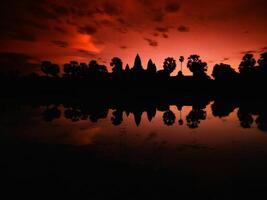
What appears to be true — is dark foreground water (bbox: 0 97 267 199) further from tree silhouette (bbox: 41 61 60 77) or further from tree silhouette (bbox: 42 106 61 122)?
tree silhouette (bbox: 41 61 60 77)

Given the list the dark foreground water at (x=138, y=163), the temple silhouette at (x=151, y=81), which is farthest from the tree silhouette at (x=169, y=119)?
the temple silhouette at (x=151, y=81)

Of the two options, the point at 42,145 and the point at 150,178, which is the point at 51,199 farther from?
the point at 42,145

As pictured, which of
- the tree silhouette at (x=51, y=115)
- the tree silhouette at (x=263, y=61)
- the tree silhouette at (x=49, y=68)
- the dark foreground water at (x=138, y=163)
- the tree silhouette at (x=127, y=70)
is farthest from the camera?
the tree silhouette at (x=49, y=68)

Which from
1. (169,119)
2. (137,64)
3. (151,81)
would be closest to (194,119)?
(169,119)

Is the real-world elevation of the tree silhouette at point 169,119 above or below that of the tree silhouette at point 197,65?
below

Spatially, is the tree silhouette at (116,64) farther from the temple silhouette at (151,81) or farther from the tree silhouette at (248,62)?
the tree silhouette at (248,62)

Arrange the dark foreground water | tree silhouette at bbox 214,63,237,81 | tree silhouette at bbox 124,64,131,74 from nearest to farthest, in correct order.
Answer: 1. the dark foreground water
2. tree silhouette at bbox 214,63,237,81
3. tree silhouette at bbox 124,64,131,74

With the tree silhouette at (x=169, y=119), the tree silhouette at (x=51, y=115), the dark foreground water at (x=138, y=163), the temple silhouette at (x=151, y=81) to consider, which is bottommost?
the dark foreground water at (x=138, y=163)

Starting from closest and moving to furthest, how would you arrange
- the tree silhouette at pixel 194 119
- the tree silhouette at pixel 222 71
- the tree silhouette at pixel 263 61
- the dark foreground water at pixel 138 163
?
the dark foreground water at pixel 138 163, the tree silhouette at pixel 194 119, the tree silhouette at pixel 263 61, the tree silhouette at pixel 222 71

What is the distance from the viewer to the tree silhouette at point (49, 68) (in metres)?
125

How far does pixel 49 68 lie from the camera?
12569 centimetres

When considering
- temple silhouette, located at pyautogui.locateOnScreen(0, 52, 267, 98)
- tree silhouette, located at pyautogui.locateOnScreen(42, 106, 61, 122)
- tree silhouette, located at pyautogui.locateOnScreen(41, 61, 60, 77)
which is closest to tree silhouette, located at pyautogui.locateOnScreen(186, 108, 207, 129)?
tree silhouette, located at pyautogui.locateOnScreen(42, 106, 61, 122)

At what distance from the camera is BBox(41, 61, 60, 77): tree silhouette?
125062 millimetres

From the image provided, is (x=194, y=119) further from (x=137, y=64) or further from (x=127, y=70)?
(x=127, y=70)
